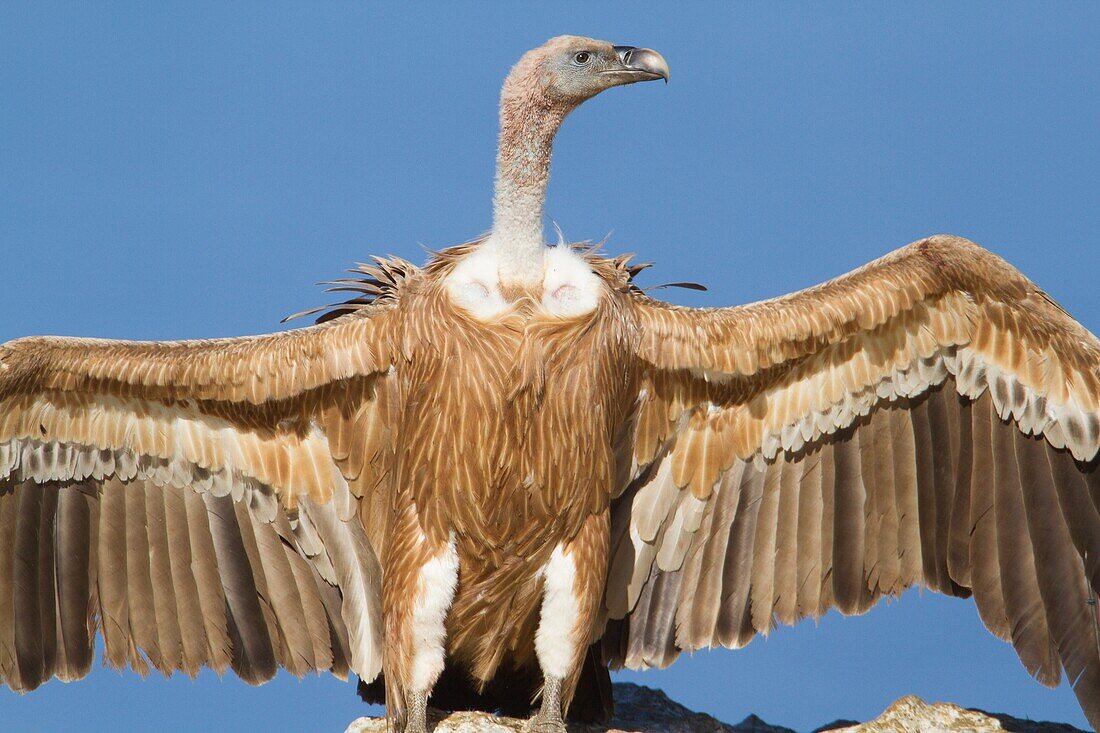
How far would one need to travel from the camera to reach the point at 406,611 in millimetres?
9086

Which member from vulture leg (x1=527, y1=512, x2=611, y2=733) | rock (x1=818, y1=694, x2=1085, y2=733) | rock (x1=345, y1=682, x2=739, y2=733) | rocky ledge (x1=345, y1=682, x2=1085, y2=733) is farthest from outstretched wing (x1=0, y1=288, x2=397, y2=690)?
rock (x1=818, y1=694, x2=1085, y2=733)

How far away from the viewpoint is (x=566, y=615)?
916 cm

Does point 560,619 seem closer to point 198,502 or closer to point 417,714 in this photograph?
point 417,714

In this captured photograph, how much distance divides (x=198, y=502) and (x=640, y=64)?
11.9 ft

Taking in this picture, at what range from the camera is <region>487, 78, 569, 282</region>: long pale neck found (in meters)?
9.12

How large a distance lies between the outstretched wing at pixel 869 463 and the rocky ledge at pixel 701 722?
0.46m

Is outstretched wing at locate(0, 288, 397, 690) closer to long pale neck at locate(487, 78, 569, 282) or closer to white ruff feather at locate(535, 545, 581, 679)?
long pale neck at locate(487, 78, 569, 282)

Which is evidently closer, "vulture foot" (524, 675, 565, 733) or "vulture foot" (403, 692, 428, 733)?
"vulture foot" (403, 692, 428, 733)

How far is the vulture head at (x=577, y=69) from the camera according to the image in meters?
9.37

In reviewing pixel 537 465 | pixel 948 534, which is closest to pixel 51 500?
pixel 537 465

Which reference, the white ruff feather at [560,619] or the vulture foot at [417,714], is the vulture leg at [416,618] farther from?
the white ruff feather at [560,619]

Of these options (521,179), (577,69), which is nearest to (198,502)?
(521,179)

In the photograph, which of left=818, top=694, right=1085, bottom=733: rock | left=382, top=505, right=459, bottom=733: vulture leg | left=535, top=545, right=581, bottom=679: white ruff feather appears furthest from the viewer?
left=818, top=694, right=1085, bottom=733: rock

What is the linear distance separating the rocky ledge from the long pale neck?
244 centimetres
